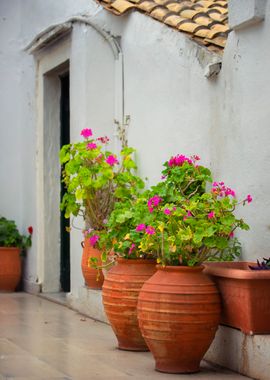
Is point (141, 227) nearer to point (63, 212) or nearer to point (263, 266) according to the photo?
point (263, 266)

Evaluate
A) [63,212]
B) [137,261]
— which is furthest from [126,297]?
[63,212]

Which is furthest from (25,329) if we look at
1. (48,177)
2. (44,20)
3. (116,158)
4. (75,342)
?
(44,20)

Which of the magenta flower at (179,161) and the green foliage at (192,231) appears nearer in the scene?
the green foliage at (192,231)

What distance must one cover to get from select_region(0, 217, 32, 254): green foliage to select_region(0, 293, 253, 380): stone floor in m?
2.11

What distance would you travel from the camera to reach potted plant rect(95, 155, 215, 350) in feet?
21.7

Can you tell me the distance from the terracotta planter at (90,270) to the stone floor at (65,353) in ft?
1.16

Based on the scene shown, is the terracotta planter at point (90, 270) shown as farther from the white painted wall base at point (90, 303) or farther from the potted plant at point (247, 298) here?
the potted plant at point (247, 298)

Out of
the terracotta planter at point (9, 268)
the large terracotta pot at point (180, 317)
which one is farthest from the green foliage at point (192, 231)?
the terracotta planter at point (9, 268)

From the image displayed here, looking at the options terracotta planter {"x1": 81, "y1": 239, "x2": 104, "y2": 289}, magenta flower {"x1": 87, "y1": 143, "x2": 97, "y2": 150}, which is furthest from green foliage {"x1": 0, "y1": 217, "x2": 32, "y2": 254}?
magenta flower {"x1": 87, "y1": 143, "x2": 97, "y2": 150}

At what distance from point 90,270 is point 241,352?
10.2ft

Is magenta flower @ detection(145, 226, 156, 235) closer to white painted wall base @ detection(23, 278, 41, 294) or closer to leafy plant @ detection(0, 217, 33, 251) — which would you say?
white painted wall base @ detection(23, 278, 41, 294)

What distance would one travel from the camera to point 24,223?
459 inches

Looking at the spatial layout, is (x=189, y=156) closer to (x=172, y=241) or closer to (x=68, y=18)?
(x=172, y=241)

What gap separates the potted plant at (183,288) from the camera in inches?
228
